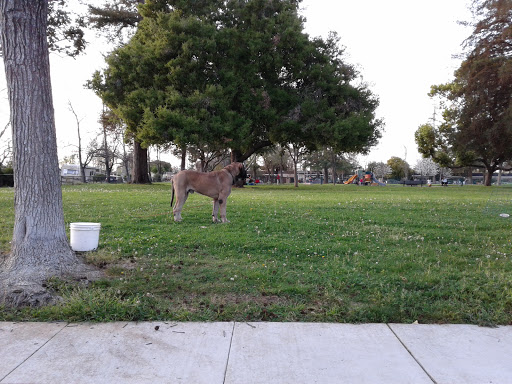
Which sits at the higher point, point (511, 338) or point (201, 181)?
point (201, 181)

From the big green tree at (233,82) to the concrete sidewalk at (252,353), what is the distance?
1930 centimetres

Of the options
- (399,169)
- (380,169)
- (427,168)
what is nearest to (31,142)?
(399,169)

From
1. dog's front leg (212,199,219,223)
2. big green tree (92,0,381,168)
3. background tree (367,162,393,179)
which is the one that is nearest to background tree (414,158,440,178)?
background tree (367,162,393,179)

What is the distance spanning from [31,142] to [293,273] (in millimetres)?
3782

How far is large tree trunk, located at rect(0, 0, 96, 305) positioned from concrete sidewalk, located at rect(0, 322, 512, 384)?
1194mm

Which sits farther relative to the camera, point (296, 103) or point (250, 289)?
point (296, 103)

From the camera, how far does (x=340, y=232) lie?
7.88 meters

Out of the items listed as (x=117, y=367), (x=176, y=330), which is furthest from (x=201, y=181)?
(x=117, y=367)

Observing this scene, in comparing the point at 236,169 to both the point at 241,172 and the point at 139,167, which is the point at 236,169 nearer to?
the point at 241,172

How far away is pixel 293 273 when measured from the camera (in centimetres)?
511

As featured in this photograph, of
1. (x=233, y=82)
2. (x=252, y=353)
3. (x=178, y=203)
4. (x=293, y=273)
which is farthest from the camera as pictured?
(x=233, y=82)

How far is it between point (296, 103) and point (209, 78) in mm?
6308

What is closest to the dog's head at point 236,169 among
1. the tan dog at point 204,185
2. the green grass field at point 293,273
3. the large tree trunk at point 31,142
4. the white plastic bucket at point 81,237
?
the tan dog at point 204,185

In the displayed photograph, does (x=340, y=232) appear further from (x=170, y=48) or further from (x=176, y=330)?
(x=170, y=48)
